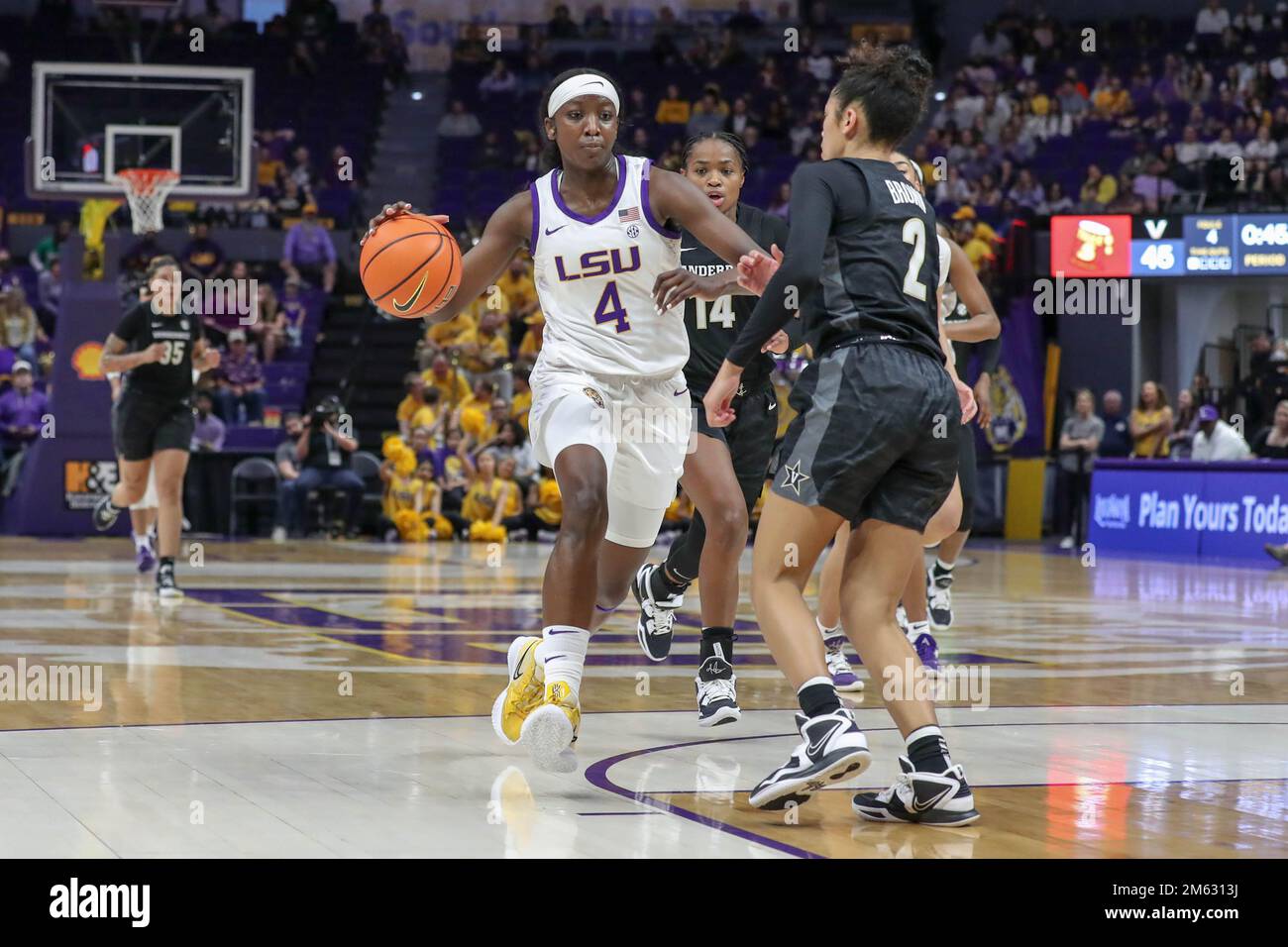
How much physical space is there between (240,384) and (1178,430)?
11832mm

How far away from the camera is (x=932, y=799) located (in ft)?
14.9

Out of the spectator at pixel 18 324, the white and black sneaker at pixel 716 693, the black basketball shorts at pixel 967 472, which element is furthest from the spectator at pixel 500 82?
the white and black sneaker at pixel 716 693

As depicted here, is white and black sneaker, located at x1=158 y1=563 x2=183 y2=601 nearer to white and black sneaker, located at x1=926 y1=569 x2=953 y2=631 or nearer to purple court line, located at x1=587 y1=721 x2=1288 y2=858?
white and black sneaker, located at x1=926 y1=569 x2=953 y2=631

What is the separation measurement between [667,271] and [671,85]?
80.8ft

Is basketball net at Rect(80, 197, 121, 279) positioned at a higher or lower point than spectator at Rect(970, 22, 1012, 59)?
lower

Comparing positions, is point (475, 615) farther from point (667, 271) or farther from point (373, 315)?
point (373, 315)

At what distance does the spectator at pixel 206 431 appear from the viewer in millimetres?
20625

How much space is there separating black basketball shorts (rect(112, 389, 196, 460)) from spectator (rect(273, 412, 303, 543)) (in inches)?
325

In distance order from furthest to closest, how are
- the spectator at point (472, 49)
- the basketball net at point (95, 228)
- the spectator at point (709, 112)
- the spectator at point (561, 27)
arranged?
the spectator at point (561, 27) → the spectator at point (472, 49) → the spectator at point (709, 112) → the basketball net at point (95, 228)

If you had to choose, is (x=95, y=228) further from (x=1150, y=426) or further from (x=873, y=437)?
(x=873, y=437)

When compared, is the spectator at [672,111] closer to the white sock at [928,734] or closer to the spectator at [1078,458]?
the spectator at [1078,458]

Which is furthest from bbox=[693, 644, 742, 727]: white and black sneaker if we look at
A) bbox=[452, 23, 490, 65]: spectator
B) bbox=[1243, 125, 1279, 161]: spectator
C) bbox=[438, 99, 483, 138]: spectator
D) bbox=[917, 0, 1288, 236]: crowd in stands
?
bbox=[452, 23, 490, 65]: spectator

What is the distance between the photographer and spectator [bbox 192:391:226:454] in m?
20.6

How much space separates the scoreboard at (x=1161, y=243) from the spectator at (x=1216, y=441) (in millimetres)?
3742
